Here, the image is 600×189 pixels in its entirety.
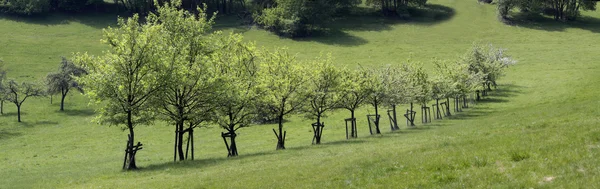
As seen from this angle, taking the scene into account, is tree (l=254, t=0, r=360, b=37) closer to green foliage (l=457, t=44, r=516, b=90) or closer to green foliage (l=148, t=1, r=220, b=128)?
green foliage (l=457, t=44, r=516, b=90)

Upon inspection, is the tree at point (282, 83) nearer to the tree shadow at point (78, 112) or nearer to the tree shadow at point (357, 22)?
the tree shadow at point (78, 112)

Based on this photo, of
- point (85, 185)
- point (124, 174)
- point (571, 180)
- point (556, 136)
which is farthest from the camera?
point (124, 174)

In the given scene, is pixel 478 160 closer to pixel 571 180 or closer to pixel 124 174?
pixel 571 180

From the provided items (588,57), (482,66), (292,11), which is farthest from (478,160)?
(292,11)

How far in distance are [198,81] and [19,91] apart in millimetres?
56665

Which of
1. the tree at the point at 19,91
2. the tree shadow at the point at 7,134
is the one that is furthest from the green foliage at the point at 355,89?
the tree at the point at 19,91

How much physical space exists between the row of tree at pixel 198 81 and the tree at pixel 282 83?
0.10 meters

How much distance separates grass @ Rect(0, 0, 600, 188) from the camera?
19438 millimetres

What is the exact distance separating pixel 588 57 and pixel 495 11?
5361 cm

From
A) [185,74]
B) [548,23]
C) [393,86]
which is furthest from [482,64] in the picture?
[548,23]

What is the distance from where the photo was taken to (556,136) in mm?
21578

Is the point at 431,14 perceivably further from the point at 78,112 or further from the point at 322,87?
the point at 322,87

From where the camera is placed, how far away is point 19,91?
84.1 metres

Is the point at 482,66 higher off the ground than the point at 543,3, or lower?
lower
